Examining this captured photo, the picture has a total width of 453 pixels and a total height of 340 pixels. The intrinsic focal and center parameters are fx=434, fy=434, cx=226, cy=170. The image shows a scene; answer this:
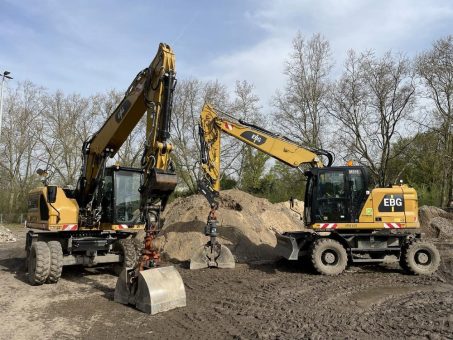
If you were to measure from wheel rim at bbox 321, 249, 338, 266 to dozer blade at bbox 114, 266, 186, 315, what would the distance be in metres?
4.52

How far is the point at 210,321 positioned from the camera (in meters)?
6.53

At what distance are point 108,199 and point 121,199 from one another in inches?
14.6

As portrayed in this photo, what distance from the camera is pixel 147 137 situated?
8.36 meters

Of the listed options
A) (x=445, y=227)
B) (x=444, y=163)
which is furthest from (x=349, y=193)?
(x=444, y=163)

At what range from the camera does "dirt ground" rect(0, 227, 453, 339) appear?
6.04m

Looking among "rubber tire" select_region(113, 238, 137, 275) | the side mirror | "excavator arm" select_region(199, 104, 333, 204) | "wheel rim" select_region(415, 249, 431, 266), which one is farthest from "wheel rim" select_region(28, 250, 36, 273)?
"wheel rim" select_region(415, 249, 431, 266)

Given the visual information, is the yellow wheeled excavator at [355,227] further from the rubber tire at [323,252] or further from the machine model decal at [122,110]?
the machine model decal at [122,110]

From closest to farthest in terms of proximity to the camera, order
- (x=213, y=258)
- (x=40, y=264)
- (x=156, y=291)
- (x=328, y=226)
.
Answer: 1. (x=156, y=291)
2. (x=40, y=264)
3. (x=328, y=226)
4. (x=213, y=258)

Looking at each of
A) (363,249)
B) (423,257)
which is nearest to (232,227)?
(363,249)

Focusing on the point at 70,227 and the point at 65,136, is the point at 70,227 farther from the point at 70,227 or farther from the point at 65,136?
the point at 65,136

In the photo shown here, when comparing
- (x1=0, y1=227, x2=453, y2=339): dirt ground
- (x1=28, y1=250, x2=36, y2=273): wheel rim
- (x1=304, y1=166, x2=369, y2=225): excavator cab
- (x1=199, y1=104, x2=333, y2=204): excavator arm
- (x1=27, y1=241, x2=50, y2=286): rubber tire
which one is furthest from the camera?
(x1=199, y1=104, x2=333, y2=204): excavator arm

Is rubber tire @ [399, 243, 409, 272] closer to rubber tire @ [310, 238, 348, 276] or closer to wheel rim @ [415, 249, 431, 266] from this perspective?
wheel rim @ [415, 249, 431, 266]

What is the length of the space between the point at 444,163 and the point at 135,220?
23.6 meters

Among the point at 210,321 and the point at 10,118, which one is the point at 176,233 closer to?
the point at 210,321
